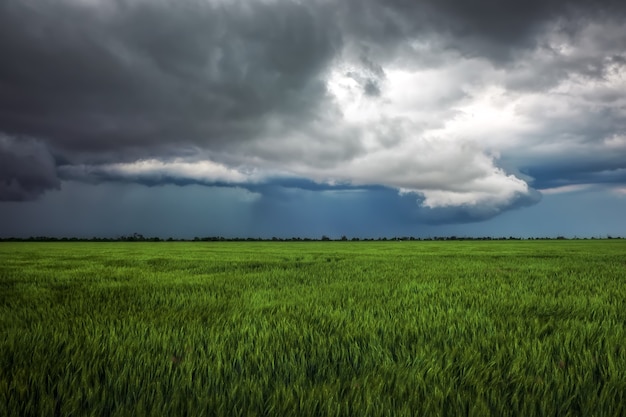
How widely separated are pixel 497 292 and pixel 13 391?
665cm

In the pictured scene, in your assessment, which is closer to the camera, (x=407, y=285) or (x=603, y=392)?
(x=603, y=392)

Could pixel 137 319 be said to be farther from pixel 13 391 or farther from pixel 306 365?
pixel 306 365

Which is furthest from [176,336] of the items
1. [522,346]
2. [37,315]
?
[522,346]

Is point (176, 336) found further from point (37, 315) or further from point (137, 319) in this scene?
point (37, 315)

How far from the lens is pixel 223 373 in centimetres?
275

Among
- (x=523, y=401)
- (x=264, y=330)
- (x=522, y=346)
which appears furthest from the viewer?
(x=264, y=330)

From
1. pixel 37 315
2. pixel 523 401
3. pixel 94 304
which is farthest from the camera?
pixel 94 304

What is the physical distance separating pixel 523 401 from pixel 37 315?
5313 mm

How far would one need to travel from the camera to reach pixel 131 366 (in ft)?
9.32

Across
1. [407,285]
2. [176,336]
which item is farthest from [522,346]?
[407,285]

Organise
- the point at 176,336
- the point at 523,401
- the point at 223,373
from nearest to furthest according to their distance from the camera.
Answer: the point at 523,401 < the point at 223,373 < the point at 176,336

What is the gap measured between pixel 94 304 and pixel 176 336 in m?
2.76

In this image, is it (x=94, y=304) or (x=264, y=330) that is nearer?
(x=264, y=330)

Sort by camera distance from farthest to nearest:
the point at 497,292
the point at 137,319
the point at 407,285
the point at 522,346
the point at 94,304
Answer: the point at 407,285, the point at 497,292, the point at 94,304, the point at 137,319, the point at 522,346
